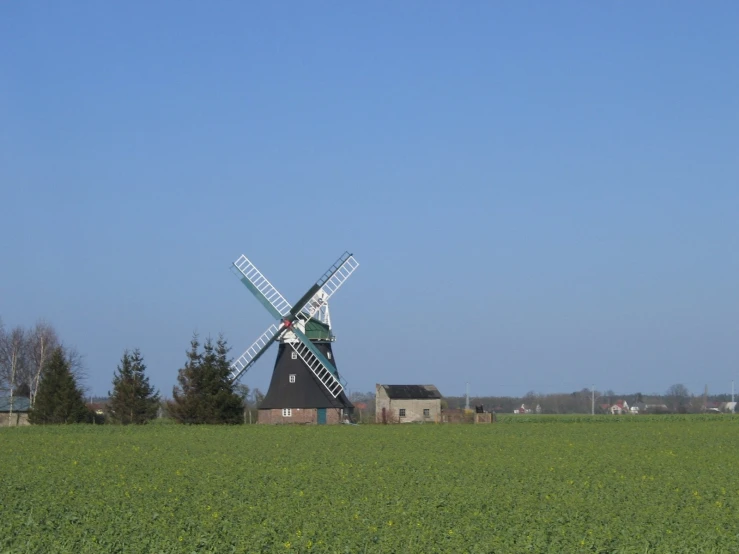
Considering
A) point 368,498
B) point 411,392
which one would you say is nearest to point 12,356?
point 411,392

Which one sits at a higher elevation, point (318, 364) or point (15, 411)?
point (318, 364)

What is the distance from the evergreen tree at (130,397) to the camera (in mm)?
61047

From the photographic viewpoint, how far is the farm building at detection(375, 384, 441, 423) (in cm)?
8200

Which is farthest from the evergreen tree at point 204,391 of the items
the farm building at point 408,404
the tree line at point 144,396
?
the farm building at point 408,404

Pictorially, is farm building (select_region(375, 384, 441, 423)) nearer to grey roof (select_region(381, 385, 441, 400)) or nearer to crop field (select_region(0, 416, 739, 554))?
grey roof (select_region(381, 385, 441, 400))

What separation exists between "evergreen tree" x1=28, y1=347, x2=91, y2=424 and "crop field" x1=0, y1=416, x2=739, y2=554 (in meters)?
23.8

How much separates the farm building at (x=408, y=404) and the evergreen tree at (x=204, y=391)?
2402 centimetres

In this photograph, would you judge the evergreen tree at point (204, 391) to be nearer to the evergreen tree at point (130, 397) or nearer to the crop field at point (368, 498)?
the evergreen tree at point (130, 397)

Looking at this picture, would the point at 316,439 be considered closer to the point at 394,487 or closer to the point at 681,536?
the point at 394,487

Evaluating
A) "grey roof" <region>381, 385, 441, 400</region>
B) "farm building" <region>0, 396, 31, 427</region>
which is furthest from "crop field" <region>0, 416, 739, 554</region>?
"farm building" <region>0, 396, 31, 427</region>

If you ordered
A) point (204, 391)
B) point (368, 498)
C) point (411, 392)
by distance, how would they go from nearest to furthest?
point (368, 498) < point (204, 391) < point (411, 392)

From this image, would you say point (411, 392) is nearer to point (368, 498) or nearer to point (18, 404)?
point (18, 404)

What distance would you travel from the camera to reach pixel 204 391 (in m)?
59.3

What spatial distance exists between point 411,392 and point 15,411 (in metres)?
36.6
